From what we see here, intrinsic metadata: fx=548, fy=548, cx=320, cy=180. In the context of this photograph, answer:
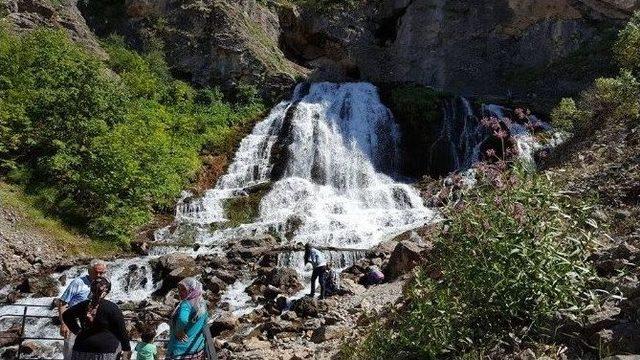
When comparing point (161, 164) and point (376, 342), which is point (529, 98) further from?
point (376, 342)

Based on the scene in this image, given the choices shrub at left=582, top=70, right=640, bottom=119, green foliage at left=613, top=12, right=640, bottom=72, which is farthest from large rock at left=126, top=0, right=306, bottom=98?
shrub at left=582, top=70, right=640, bottom=119

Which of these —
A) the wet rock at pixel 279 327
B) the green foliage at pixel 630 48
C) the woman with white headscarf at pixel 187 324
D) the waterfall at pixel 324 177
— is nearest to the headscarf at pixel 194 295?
the woman with white headscarf at pixel 187 324

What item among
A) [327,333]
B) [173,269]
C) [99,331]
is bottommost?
[173,269]

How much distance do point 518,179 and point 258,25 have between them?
30769 mm

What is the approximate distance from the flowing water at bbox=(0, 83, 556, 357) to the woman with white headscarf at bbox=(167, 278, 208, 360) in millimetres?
7058

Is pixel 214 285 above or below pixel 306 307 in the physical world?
below

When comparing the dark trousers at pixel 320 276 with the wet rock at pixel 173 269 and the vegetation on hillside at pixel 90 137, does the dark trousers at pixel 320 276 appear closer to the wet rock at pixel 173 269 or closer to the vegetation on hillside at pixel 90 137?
the wet rock at pixel 173 269

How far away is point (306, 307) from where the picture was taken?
1096cm

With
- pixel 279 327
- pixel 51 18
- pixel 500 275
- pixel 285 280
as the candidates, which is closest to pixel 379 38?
pixel 51 18

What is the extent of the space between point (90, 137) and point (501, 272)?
60.8ft

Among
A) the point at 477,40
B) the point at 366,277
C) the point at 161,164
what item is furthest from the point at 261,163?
the point at 477,40

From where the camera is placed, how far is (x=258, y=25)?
34312mm

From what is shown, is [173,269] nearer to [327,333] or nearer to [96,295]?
[327,333]

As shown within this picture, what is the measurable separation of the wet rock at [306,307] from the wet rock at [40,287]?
21.7 feet
